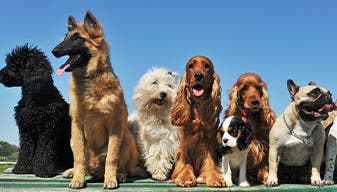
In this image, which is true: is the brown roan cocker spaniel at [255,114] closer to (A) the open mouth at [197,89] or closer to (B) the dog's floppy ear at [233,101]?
(B) the dog's floppy ear at [233,101]

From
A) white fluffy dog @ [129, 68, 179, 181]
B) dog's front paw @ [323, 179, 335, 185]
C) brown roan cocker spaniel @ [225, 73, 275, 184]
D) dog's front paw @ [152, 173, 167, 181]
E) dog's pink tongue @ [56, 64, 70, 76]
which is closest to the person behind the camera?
dog's pink tongue @ [56, 64, 70, 76]

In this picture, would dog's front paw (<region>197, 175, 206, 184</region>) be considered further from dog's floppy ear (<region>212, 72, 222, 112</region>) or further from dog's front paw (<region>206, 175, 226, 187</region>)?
dog's floppy ear (<region>212, 72, 222, 112</region>)

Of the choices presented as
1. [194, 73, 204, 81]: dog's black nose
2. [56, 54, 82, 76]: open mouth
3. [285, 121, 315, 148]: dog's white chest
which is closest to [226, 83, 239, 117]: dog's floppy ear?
[194, 73, 204, 81]: dog's black nose

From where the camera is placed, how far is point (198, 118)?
4.43 metres

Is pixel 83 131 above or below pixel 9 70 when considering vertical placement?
below

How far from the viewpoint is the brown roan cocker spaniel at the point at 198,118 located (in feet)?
14.4

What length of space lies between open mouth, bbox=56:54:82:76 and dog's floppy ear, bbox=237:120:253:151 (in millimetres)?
1815

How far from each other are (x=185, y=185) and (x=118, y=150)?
81 cm

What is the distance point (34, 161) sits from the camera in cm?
485

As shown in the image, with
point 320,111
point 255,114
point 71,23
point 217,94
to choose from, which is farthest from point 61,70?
point 320,111

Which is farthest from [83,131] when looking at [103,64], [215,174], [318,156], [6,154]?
[6,154]

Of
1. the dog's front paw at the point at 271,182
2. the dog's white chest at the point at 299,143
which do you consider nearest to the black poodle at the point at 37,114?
the dog's front paw at the point at 271,182

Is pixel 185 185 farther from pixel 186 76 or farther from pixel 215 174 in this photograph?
pixel 186 76

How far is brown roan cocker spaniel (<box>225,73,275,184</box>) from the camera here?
4496 millimetres
